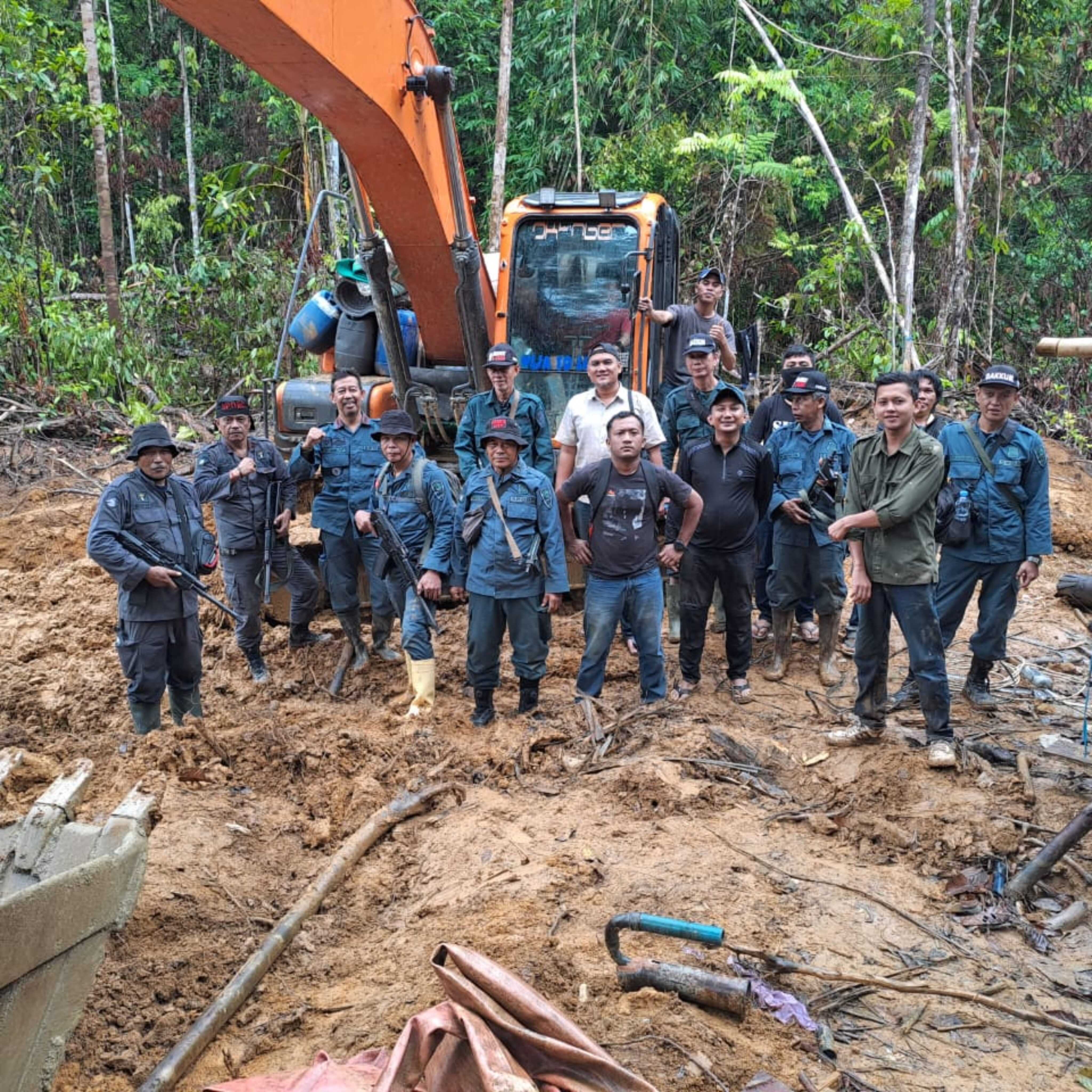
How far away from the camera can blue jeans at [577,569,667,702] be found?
584 cm

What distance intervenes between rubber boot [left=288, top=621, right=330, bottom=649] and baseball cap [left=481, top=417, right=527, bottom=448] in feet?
7.82

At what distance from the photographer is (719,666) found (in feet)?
22.4

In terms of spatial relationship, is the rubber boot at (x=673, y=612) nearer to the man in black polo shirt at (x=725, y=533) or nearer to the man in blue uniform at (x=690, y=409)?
the man in blue uniform at (x=690, y=409)

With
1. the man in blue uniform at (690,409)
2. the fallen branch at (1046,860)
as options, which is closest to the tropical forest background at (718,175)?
the man in blue uniform at (690,409)

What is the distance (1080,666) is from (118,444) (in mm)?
9882

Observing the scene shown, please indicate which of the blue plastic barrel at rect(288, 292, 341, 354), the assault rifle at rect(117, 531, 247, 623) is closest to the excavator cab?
the blue plastic barrel at rect(288, 292, 341, 354)

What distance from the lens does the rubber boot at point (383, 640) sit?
7.04m

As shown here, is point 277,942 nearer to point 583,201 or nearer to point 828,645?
point 828,645

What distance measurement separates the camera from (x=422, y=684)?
6180mm

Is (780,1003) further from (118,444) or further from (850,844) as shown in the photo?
(118,444)

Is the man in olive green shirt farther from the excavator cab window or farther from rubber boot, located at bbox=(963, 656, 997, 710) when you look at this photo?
the excavator cab window

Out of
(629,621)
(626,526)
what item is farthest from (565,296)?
(629,621)

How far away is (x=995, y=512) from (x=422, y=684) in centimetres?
340

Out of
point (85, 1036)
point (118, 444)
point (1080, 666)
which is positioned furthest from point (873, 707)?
point (118, 444)
